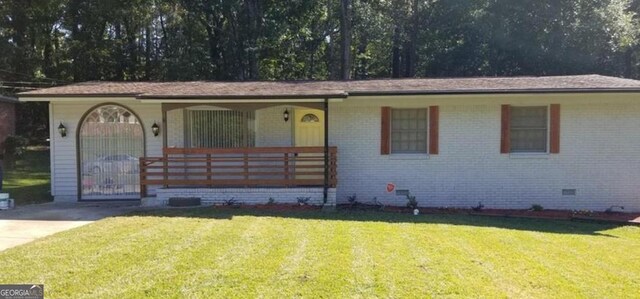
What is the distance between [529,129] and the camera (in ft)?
41.0

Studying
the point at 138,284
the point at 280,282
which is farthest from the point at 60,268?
the point at 280,282

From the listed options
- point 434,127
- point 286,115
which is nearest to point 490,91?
point 434,127

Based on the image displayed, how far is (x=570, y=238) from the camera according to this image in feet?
28.7

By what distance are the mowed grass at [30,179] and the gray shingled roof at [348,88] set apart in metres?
3.02

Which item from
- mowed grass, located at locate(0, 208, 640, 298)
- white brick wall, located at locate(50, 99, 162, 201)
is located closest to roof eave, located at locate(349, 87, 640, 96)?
mowed grass, located at locate(0, 208, 640, 298)

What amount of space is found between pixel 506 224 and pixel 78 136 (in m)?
10.5

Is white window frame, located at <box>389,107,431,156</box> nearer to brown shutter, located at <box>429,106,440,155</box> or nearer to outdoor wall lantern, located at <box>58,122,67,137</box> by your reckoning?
brown shutter, located at <box>429,106,440,155</box>

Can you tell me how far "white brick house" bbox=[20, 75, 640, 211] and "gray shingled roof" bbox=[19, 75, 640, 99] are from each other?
5 centimetres

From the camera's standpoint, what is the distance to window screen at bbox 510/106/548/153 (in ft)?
40.9

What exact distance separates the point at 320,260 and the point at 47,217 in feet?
21.9

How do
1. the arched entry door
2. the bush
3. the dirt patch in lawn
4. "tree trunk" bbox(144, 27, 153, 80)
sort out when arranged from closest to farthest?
the dirt patch in lawn, the bush, the arched entry door, "tree trunk" bbox(144, 27, 153, 80)

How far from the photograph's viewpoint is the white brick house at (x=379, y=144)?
12039mm

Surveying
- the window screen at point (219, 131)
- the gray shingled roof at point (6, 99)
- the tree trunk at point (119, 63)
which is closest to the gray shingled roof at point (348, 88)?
the window screen at point (219, 131)

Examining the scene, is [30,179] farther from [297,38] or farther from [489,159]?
[489,159]
